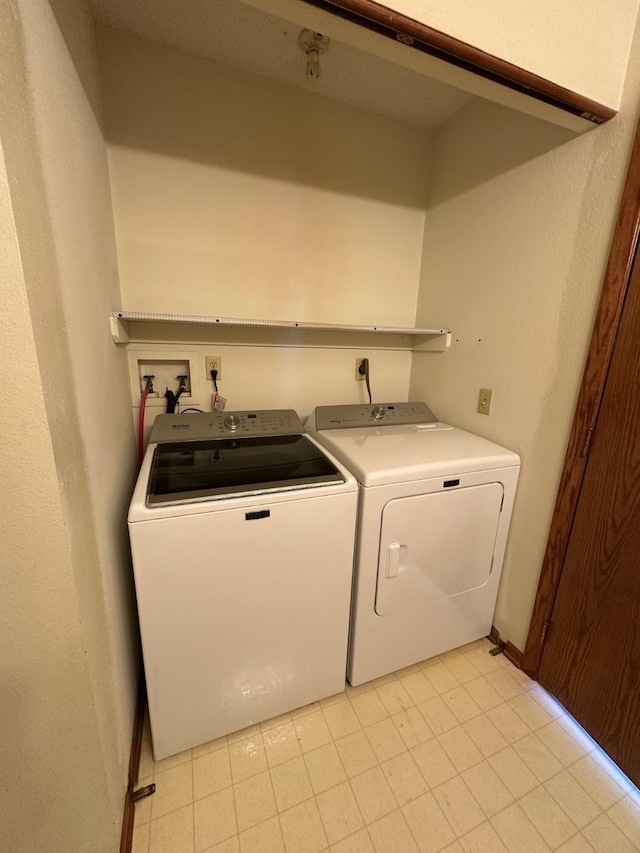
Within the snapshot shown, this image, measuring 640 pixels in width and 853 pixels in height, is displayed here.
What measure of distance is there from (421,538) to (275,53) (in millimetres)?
1972

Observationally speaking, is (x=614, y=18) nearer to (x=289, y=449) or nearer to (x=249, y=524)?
(x=289, y=449)

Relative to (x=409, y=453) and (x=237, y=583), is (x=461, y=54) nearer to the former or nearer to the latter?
(x=409, y=453)

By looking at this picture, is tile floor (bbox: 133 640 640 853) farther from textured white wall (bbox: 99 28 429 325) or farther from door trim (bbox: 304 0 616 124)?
door trim (bbox: 304 0 616 124)

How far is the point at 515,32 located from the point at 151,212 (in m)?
1.35

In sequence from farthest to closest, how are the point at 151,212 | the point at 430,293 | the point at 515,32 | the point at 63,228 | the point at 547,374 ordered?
the point at 430,293, the point at 151,212, the point at 547,374, the point at 515,32, the point at 63,228

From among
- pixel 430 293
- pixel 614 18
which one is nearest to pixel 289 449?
pixel 430 293

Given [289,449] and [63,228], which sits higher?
[63,228]

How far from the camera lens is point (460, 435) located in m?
1.60

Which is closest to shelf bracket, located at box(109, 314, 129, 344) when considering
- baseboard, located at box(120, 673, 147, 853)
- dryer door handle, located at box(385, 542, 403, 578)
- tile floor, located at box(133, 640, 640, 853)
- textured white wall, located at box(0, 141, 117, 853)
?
textured white wall, located at box(0, 141, 117, 853)

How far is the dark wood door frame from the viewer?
104cm

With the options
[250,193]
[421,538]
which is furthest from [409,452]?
[250,193]

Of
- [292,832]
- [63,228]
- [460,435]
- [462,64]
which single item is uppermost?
[462,64]

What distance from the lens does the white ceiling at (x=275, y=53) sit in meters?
1.20

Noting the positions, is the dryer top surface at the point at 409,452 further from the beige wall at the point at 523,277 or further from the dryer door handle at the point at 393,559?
the dryer door handle at the point at 393,559
